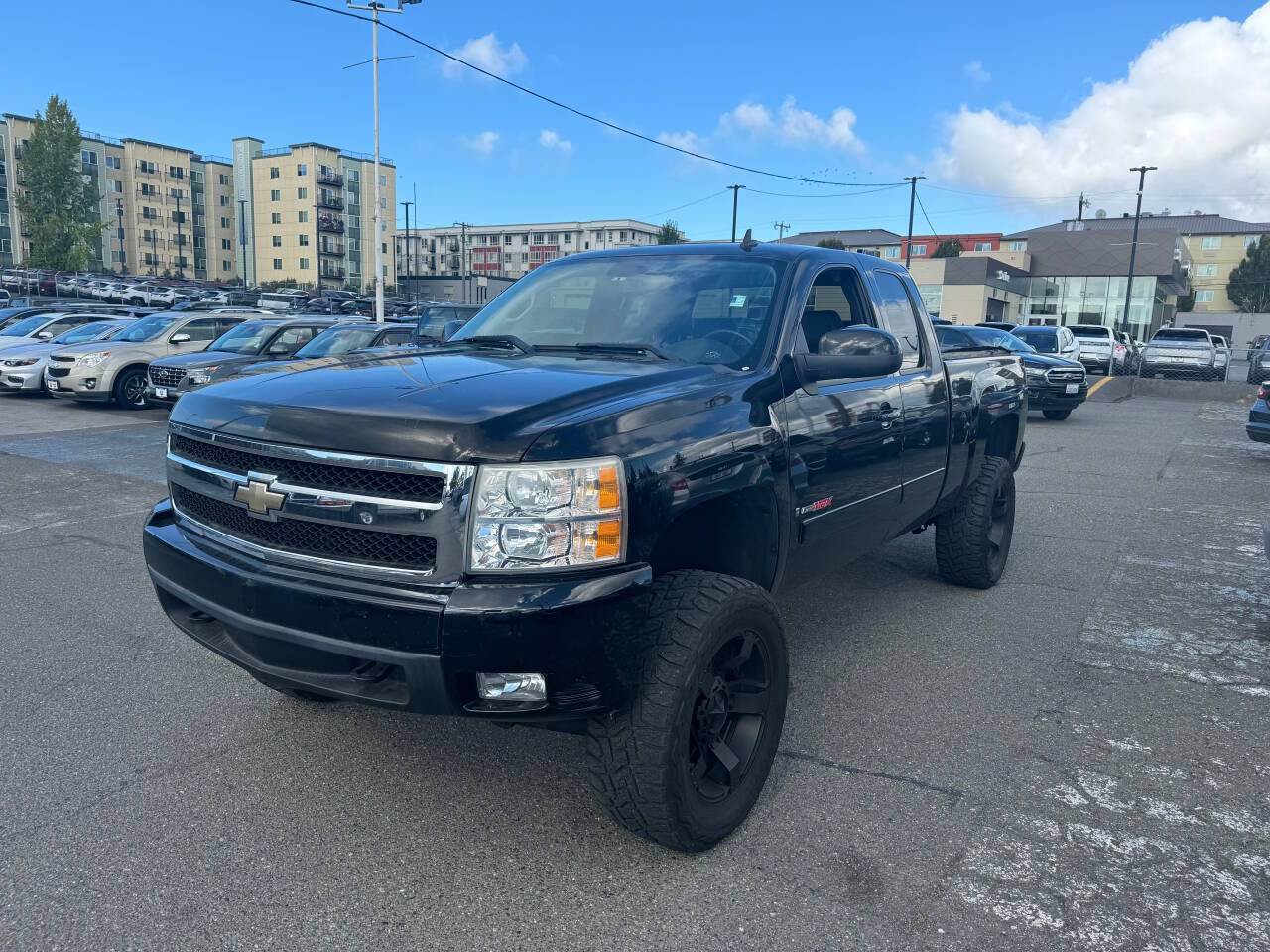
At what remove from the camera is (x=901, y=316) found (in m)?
4.73

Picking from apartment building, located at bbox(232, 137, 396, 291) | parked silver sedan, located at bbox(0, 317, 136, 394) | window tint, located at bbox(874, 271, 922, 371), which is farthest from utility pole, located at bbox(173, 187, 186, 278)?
window tint, located at bbox(874, 271, 922, 371)

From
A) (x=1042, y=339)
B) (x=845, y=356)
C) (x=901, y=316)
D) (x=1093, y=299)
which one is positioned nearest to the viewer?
(x=845, y=356)

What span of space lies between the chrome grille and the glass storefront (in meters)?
62.5

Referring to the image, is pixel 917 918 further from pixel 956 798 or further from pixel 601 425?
pixel 601 425

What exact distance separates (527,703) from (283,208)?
341 feet

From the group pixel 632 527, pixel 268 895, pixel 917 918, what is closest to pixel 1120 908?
pixel 917 918

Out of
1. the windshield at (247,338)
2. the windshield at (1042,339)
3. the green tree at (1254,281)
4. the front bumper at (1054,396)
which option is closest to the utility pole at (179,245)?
the windshield at (247,338)

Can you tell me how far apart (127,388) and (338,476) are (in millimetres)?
14612

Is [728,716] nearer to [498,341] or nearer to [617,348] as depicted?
[617,348]

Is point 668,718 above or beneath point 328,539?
beneath

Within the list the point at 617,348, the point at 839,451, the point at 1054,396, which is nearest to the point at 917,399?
the point at 839,451

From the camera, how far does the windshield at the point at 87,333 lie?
17.9 meters

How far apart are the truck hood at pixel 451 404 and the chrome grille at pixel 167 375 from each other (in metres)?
11.5

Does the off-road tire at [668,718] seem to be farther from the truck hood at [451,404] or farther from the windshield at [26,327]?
the windshield at [26,327]
